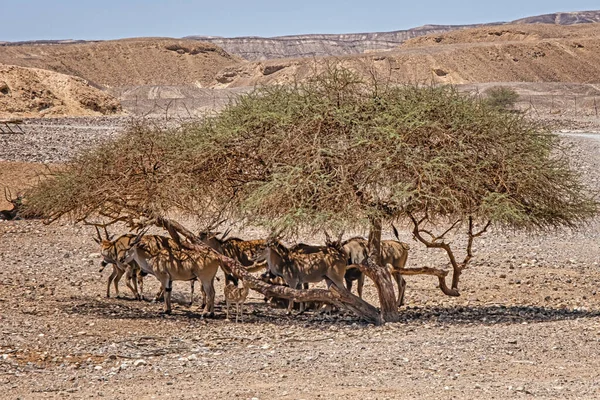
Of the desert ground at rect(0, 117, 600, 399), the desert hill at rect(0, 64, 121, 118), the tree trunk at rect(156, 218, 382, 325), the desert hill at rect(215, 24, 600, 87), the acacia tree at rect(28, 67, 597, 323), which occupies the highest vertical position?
the desert hill at rect(215, 24, 600, 87)

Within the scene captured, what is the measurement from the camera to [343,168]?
14148 mm

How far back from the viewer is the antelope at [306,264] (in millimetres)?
15898

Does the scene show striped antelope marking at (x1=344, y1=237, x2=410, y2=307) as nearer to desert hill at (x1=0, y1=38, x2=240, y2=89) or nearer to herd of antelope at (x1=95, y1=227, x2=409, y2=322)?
herd of antelope at (x1=95, y1=227, x2=409, y2=322)

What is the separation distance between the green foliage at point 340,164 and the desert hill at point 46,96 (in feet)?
144

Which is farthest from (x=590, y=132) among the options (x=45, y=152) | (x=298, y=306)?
(x=298, y=306)

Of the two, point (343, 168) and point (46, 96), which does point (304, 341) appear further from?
point (46, 96)

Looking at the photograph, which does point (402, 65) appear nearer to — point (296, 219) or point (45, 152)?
point (45, 152)

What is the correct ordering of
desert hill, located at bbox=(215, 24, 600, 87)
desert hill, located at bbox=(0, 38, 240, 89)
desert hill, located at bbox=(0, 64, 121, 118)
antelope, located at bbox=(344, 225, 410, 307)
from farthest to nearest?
1. desert hill, located at bbox=(0, 38, 240, 89)
2. desert hill, located at bbox=(215, 24, 600, 87)
3. desert hill, located at bbox=(0, 64, 121, 118)
4. antelope, located at bbox=(344, 225, 410, 307)

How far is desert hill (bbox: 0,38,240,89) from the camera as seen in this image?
140 metres

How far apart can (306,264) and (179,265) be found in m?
2.04

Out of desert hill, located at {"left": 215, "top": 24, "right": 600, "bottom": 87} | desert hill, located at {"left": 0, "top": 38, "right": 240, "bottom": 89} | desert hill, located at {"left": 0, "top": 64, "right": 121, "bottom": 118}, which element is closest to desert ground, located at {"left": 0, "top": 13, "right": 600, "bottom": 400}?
desert hill, located at {"left": 0, "top": 64, "right": 121, "bottom": 118}

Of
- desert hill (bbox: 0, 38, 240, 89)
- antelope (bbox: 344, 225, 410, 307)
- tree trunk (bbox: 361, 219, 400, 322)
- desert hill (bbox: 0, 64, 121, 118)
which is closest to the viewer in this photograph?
tree trunk (bbox: 361, 219, 400, 322)

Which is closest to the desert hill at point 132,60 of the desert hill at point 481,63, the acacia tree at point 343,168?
the desert hill at point 481,63

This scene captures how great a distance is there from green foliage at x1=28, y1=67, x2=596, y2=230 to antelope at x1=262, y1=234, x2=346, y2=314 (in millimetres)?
1049
